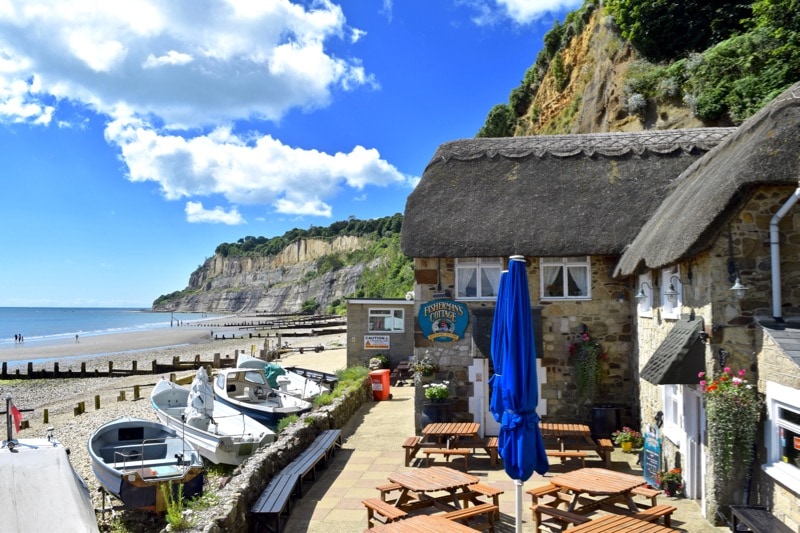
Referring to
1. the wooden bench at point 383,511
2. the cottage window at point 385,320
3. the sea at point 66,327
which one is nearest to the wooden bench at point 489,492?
the wooden bench at point 383,511

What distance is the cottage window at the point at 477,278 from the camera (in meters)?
12.4

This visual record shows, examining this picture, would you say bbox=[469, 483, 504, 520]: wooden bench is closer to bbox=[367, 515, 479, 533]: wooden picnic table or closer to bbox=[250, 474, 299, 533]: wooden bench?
bbox=[367, 515, 479, 533]: wooden picnic table

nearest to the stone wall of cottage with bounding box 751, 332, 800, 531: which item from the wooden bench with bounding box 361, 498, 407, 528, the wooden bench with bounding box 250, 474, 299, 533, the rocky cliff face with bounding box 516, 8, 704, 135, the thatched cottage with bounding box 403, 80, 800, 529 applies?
the thatched cottage with bounding box 403, 80, 800, 529

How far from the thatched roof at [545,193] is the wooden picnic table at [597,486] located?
17.8 feet

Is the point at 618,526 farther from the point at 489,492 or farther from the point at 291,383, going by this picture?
the point at 291,383

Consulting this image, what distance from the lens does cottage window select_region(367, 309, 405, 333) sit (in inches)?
887

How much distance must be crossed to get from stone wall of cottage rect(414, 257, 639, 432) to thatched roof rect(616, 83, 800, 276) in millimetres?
3017

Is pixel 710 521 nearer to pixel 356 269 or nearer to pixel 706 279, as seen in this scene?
Result: pixel 706 279

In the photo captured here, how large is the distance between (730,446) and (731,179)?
3168 mm

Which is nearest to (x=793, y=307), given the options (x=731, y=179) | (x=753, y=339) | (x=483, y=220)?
(x=753, y=339)

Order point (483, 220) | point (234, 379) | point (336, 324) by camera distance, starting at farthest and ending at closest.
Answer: point (336, 324), point (234, 379), point (483, 220)

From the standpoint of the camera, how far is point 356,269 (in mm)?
114688

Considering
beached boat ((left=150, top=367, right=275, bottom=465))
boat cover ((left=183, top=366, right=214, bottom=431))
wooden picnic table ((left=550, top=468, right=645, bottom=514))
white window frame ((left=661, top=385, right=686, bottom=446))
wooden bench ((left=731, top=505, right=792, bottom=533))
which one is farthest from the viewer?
boat cover ((left=183, top=366, right=214, bottom=431))

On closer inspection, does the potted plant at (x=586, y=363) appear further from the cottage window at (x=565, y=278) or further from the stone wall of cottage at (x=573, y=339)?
the cottage window at (x=565, y=278)
